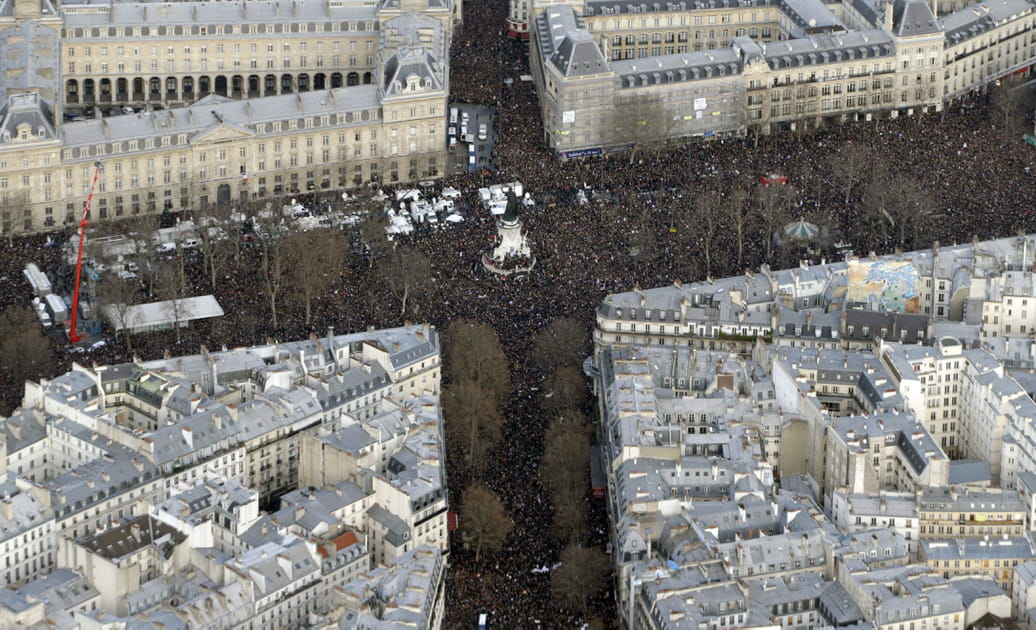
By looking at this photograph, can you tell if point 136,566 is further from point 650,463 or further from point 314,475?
point 650,463

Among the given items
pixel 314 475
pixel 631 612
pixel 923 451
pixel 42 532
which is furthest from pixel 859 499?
pixel 42 532

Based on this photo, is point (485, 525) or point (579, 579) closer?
point (579, 579)

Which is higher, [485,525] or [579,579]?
[485,525]

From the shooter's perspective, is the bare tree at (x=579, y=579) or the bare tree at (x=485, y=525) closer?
the bare tree at (x=579, y=579)

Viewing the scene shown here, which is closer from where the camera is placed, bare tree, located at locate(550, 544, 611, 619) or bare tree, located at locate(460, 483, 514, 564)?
bare tree, located at locate(550, 544, 611, 619)
